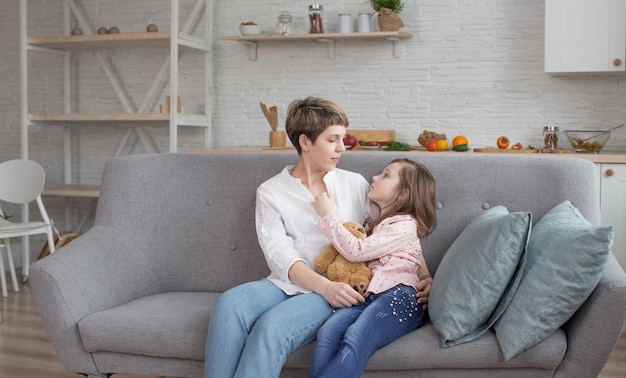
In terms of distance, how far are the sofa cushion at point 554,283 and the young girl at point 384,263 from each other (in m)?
0.32

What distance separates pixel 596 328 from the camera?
220cm

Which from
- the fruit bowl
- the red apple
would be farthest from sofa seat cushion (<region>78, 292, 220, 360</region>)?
the fruit bowl

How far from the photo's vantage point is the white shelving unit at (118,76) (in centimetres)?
542

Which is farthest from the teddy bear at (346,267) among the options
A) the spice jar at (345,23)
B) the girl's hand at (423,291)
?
the spice jar at (345,23)

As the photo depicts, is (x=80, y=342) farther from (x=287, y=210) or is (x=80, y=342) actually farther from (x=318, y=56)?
(x=318, y=56)

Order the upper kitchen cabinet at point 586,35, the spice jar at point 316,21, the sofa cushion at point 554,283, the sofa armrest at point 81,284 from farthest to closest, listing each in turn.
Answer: the spice jar at point 316,21, the upper kitchen cabinet at point 586,35, the sofa armrest at point 81,284, the sofa cushion at point 554,283

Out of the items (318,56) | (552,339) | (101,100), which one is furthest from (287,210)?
(101,100)

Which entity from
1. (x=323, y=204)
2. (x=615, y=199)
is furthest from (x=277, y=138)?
(x=323, y=204)

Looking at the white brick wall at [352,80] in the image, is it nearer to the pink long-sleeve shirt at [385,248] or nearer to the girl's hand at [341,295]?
the pink long-sleeve shirt at [385,248]

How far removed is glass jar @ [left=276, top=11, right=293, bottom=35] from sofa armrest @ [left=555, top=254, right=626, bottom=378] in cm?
355

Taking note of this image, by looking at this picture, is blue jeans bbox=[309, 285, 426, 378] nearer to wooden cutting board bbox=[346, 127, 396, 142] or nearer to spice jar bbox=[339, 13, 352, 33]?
wooden cutting board bbox=[346, 127, 396, 142]

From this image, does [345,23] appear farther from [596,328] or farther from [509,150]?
[596,328]

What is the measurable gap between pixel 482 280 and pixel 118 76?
4.44 m

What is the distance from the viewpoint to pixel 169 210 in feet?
10.2
